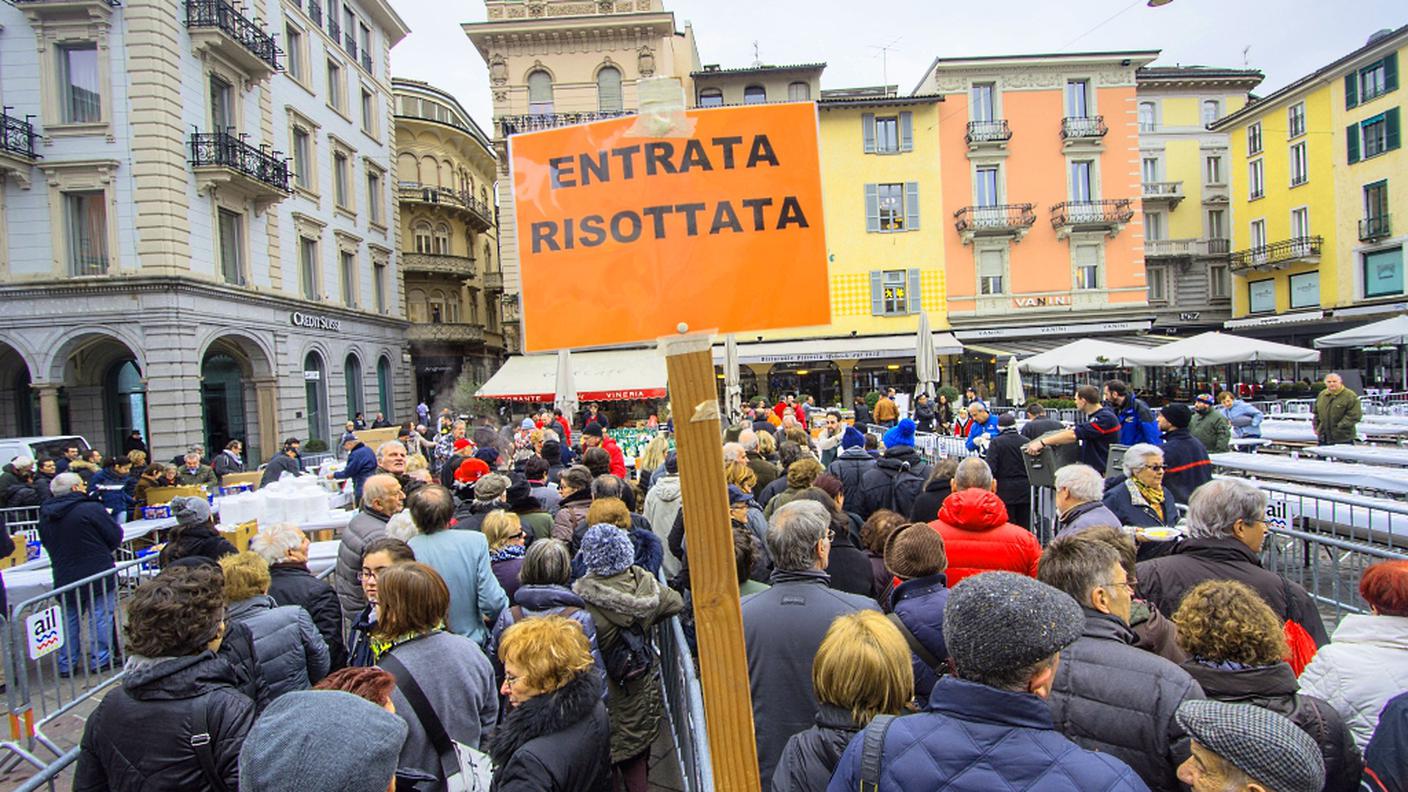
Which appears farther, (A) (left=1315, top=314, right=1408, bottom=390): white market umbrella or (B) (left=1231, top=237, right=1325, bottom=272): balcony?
(B) (left=1231, top=237, right=1325, bottom=272): balcony

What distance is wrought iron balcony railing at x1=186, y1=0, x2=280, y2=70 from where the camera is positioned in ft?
63.1

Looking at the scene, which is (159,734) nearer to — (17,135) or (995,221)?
(17,135)

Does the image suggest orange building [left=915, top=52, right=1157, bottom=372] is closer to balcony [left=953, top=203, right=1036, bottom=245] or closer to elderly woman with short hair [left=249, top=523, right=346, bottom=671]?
balcony [left=953, top=203, right=1036, bottom=245]

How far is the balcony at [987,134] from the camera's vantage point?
30266 mm

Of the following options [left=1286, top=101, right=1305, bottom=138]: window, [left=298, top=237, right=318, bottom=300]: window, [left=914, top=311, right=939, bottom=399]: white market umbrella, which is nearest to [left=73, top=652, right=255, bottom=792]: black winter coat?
[left=914, top=311, right=939, bottom=399]: white market umbrella

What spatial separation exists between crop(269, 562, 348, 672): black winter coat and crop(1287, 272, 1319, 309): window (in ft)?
144

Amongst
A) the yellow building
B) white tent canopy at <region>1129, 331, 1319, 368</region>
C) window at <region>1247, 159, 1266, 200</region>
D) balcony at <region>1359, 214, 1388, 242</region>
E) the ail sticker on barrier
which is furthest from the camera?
window at <region>1247, 159, 1266, 200</region>

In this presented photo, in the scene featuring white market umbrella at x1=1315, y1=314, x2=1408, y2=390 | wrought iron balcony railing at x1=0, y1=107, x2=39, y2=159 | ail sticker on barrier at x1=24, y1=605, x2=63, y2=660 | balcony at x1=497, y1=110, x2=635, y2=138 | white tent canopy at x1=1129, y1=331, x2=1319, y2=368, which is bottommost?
ail sticker on barrier at x1=24, y1=605, x2=63, y2=660

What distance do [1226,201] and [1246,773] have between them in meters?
47.6

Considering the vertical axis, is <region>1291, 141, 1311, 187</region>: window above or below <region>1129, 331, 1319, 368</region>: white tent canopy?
above

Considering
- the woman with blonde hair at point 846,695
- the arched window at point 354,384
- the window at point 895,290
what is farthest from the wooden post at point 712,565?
the window at point 895,290

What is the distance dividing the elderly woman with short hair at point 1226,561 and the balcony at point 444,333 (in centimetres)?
3298

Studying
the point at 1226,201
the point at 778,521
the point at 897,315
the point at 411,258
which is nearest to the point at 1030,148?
the point at 897,315

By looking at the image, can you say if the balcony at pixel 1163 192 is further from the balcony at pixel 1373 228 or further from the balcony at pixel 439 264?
the balcony at pixel 439 264
